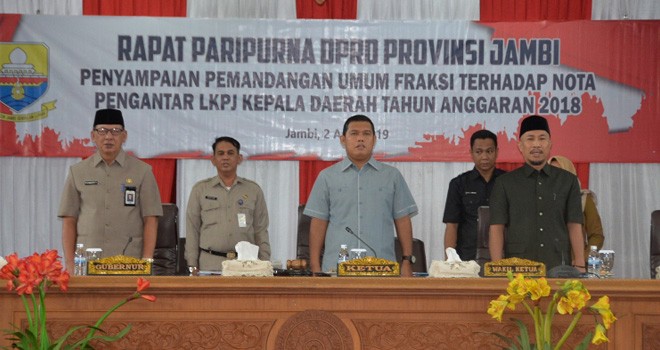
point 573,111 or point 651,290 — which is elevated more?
point 573,111

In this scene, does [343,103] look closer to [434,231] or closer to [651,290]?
[434,231]

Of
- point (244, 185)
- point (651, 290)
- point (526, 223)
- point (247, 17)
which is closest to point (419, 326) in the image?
point (651, 290)

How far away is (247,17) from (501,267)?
12.1ft

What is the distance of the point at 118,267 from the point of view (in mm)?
3432

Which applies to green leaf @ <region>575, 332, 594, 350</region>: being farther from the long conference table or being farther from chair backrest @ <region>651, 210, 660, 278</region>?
chair backrest @ <region>651, 210, 660, 278</region>

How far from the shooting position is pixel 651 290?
3316mm

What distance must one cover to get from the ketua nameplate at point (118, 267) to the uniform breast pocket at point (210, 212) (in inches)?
68.3

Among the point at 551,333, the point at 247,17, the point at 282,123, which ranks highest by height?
the point at 247,17

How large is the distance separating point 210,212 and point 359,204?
0.99 meters

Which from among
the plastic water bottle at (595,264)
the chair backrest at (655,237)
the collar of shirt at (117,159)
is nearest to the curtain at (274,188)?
the collar of shirt at (117,159)

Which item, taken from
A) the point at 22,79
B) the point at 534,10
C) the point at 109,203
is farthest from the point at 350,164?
the point at 22,79

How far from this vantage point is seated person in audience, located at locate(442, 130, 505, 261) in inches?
215

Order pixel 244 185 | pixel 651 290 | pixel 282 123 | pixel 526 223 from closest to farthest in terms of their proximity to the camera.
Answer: pixel 651 290, pixel 526 223, pixel 244 185, pixel 282 123

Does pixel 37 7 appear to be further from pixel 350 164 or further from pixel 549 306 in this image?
pixel 549 306
